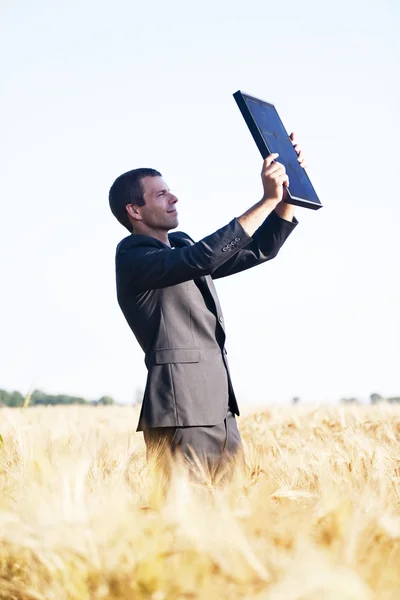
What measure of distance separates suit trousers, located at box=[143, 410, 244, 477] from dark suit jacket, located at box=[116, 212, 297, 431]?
0.04 m

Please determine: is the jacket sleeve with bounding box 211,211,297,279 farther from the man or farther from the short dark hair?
the short dark hair

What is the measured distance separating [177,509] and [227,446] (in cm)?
159

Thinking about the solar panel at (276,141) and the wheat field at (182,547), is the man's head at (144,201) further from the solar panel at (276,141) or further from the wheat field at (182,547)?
the wheat field at (182,547)

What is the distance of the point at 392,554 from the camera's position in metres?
1.64

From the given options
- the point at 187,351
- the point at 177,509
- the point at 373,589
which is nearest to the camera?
the point at 373,589

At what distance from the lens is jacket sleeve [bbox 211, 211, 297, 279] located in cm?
354

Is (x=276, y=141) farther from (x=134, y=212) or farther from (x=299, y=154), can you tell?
A: (x=134, y=212)

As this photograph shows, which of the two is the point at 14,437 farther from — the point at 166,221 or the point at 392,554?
the point at 392,554

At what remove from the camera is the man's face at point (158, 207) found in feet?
10.9

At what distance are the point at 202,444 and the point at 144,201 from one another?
103cm

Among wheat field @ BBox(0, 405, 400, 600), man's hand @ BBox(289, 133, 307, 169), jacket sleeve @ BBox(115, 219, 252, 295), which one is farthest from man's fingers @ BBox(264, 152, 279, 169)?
wheat field @ BBox(0, 405, 400, 600)

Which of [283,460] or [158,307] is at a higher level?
[158,307]

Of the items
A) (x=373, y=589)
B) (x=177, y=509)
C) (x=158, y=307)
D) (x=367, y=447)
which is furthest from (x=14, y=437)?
(x=373, y=589)

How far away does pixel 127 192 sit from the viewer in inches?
134
